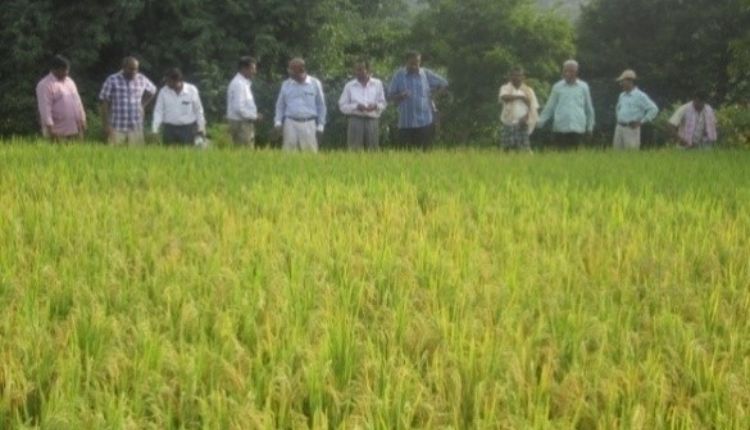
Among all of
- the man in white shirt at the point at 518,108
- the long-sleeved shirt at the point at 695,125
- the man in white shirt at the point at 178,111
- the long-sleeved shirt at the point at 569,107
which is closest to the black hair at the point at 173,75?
the man in white shirt at the point at 178,111

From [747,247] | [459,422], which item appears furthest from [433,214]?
[459,422]

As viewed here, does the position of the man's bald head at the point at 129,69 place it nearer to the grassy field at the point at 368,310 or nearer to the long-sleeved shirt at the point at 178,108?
the long-sleeved shirt at the point at 178,108

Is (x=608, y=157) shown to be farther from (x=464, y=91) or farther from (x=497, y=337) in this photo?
(x=464, y=91)

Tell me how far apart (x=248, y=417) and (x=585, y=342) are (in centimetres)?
116

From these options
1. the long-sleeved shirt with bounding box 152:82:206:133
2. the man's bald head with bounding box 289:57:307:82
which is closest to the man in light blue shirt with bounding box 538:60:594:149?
the man's bald head with bounding box 289:57:307:82

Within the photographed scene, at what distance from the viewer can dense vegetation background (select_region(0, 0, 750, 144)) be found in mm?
23766

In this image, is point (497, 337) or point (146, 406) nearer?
point (146, 406)

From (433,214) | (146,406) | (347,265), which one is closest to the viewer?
(146,406)

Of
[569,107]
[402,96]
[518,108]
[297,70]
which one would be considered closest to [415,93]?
[402,96]

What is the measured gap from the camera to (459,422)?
2.60m

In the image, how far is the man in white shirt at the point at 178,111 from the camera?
41.1ft

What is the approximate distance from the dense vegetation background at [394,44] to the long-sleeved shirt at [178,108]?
312 inches

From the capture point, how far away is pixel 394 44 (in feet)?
97.8

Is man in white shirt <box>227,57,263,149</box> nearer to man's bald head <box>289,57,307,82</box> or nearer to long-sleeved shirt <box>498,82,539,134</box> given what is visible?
man's bald head <box>289,57,307,82</box>
